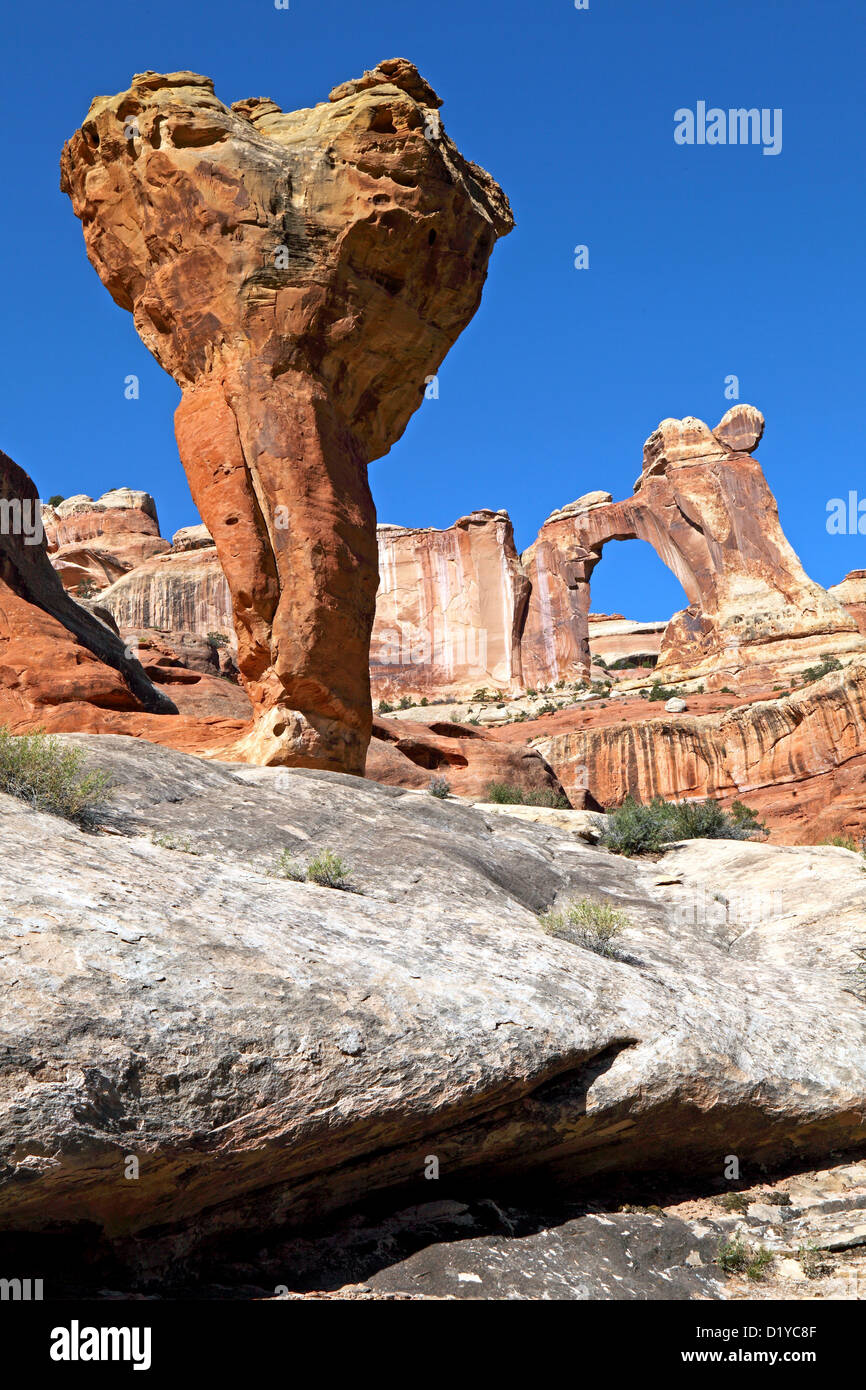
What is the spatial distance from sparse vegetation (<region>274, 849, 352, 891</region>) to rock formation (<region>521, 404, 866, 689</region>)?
1682 inches

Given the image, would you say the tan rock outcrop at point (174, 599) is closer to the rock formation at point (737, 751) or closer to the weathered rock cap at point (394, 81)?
the rock formation at point (737, 751)

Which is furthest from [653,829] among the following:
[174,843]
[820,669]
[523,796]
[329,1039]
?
[820,669]

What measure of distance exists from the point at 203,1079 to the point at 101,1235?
33.3 inches

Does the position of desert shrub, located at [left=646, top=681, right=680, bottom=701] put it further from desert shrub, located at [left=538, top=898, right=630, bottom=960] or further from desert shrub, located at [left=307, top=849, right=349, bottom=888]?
desert shrub, located at [left=307, top=849, right=349, bottom=888]

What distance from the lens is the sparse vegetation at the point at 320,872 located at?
788 centimetres

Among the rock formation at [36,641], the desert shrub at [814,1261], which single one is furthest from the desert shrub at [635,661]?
the desert shrub at [814,1261]

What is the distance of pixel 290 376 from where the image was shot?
47.8 ft

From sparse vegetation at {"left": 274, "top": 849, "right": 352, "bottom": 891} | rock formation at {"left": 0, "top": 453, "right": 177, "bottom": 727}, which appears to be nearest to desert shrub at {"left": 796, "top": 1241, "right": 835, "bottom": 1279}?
sparse vegetation at {"left": 274, "top": 849, "right": 352, "bottom": 891}

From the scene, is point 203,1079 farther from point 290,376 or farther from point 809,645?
point 809,645

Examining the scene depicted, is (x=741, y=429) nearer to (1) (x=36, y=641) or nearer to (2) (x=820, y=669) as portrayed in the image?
(2) (x=820, y=669)

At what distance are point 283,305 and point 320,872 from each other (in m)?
9.30

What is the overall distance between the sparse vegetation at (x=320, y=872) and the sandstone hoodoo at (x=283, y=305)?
5.52 metres

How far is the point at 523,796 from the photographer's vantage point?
2333cm

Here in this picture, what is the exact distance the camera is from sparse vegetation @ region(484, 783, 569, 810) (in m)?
21.4
